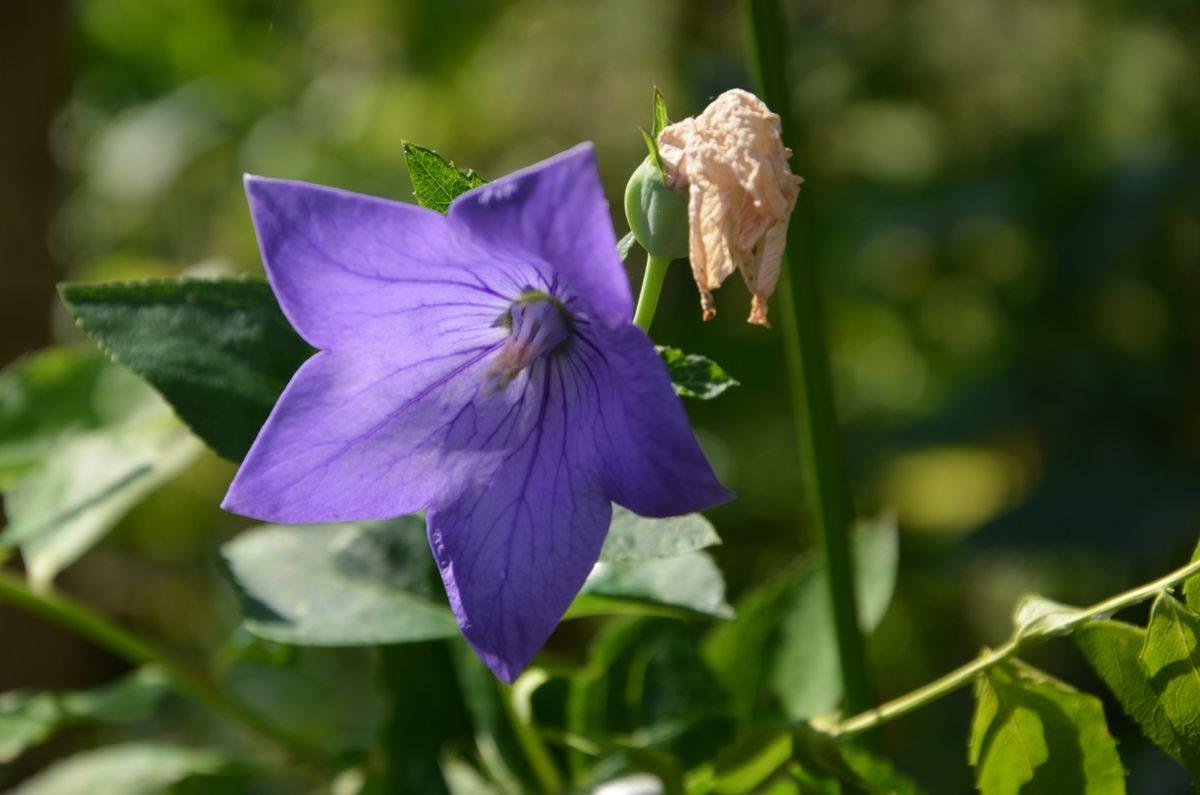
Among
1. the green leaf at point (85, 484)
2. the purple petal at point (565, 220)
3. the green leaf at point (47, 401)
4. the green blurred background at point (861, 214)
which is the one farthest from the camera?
the green blurred background at point (861, 214)

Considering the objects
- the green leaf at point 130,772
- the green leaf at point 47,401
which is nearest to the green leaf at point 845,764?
the green leaf at point 130,772

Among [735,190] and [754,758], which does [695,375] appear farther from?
→ [754,758]

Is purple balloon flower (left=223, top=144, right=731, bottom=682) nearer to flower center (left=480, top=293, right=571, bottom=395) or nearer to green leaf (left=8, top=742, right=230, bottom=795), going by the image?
flower center (left=480, top=293, right=571, bottom=395)

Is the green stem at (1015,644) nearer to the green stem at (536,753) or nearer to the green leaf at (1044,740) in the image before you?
the green leaf at (1044,740)

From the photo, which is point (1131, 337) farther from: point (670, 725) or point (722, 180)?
point (722, 180)

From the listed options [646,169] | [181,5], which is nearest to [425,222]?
[646,169]
